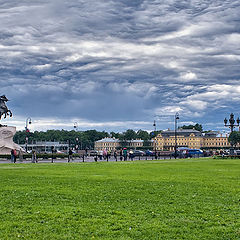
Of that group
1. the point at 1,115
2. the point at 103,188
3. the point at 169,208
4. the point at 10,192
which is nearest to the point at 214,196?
the point at 169,208

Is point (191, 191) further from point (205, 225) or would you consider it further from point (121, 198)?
point (205, 225)

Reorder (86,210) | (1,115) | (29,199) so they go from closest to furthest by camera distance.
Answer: (86,210) < (29,199) < (1,115)

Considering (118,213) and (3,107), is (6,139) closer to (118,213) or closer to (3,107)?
(3,107)

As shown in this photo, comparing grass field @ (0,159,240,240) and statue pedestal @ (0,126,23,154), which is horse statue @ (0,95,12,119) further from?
grass field @ (0,159,240,240)

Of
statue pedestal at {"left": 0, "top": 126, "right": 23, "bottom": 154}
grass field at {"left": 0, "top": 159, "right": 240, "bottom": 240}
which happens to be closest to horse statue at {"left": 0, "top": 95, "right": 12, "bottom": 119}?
statue pedestal at {"left": 0, "top": 126, "right": 23, "bottom": 154}

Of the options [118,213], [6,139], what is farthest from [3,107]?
[118,213]

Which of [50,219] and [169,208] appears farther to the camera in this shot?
[169,208]

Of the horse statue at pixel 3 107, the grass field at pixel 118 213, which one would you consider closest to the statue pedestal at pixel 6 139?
the horse statue at pixel 3 107

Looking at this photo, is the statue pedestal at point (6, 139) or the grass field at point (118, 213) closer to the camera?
the grass field at point (118, 213)

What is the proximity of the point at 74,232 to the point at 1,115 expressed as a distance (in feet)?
168

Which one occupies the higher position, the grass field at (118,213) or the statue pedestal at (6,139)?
the statue pedestal at (6,139)

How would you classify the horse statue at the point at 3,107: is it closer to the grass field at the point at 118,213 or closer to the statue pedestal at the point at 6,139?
the statue pedestal at the point at 6,139

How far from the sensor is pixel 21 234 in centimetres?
862

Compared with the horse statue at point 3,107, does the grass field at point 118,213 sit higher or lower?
lower
